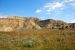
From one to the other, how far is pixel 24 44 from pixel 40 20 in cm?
12297

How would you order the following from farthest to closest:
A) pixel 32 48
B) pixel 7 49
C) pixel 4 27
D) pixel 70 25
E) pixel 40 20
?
1. pixel 40 20
2. pixel 70 25
3. pixel 4 27
4. pixel 32 48
5. pixel 7 49

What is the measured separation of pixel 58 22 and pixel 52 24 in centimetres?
554

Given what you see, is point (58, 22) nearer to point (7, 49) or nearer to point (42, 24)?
point (42, 24)

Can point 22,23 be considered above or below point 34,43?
above

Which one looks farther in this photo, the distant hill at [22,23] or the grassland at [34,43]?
the distant hill at [22,23]

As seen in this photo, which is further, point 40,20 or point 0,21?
point 40,20

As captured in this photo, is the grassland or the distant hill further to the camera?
the distant hill

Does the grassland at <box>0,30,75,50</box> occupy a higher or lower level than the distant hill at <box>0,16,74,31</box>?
lower

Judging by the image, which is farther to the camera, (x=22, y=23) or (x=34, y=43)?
(x=22, y=23)

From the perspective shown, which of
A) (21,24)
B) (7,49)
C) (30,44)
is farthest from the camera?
(21,24)

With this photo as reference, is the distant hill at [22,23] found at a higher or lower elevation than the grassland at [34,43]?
higher

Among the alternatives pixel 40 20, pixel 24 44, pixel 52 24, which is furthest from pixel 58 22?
pixel 24 44

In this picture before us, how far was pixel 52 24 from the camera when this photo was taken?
130500mm

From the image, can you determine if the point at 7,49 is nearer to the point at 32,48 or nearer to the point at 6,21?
the point at 32,48
